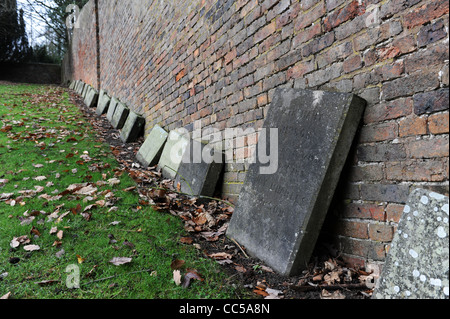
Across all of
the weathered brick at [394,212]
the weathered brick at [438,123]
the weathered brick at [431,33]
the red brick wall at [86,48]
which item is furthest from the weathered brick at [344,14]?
the red brick wall at [86,48]

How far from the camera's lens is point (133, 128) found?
555cm

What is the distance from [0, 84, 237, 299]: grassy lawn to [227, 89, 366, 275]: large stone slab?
407 mm

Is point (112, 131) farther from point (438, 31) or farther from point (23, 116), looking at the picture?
point (438, 31)

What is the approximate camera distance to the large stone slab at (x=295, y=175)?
1761 mm

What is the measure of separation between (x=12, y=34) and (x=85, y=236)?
2144 centimetres

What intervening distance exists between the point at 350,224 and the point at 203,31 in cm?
273

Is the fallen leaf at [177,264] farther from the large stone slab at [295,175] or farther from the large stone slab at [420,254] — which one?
the large stone slab at [420,254]

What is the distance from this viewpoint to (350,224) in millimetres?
1848

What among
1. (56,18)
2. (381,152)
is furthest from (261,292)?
(56,18)

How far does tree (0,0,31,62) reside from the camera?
17.0 meters

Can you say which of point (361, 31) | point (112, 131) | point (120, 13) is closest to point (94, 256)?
point (361, 31)

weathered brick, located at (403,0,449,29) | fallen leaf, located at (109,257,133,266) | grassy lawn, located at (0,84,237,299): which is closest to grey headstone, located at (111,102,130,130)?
grassy lawn, located at (0,84,237,299)

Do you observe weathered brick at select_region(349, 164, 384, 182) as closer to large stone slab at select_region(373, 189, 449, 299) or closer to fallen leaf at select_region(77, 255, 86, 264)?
large stone slab at select_region(373, 189, 449, 299)

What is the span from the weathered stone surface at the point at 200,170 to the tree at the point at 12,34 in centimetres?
1986
